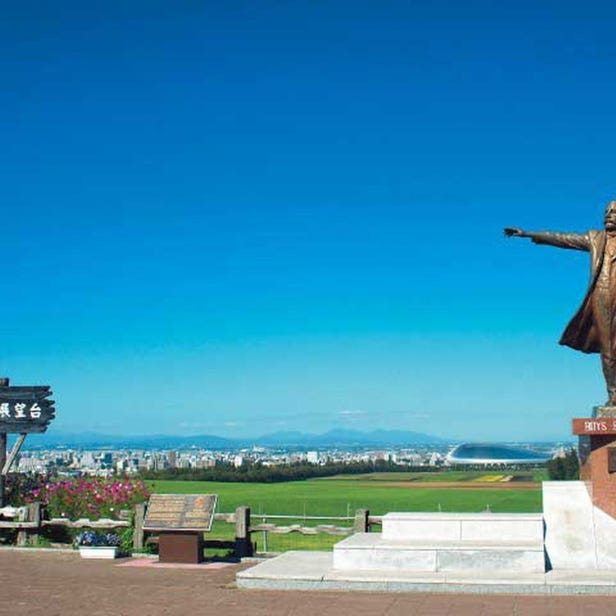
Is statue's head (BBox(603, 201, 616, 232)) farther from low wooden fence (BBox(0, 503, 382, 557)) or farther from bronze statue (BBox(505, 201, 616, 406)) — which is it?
low wooden fence (BBox(0, 503, 382, 557))

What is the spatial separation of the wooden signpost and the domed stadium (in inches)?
2391

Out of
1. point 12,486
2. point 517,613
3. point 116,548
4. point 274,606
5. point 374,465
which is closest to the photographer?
point 517,613

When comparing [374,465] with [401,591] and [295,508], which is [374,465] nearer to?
[295,508]

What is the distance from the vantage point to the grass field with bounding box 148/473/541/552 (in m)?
27.0

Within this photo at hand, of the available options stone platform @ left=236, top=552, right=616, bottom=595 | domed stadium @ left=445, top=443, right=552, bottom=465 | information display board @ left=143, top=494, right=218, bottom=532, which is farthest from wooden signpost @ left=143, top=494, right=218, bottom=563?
domed stadium @ left=445, top=443, right=552, bottom=465

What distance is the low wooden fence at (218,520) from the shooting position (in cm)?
1677

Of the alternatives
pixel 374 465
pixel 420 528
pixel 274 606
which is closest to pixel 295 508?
pixel 420 528

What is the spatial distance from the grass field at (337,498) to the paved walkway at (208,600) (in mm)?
8157

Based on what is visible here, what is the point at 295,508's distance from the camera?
34406 millimetres

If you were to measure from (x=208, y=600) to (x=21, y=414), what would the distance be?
401 inches

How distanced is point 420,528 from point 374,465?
2209 inches

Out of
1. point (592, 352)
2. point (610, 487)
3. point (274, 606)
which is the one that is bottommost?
point (274, 606)

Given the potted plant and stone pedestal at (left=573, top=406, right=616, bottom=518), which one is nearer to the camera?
stone pedestal at (left=573, top=406, right=616, bottom=518)

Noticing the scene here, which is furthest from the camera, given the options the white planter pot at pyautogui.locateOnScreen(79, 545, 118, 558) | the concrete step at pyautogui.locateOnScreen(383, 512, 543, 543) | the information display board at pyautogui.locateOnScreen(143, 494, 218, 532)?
the white planter pot at pyautogui.locateOnScreen(79, 545, 118, 558)
